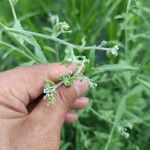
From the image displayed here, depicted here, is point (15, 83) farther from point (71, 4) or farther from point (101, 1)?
point (101, 1)

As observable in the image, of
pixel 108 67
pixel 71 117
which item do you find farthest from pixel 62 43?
pixel 71 117

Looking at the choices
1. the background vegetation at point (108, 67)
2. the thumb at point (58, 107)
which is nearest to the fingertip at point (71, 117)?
the background vegetation at point (108, 67)

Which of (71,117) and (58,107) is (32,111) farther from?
(71,117)

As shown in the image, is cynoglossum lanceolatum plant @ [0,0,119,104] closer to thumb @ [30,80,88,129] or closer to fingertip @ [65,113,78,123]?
thumb @ [30,80,88,129]

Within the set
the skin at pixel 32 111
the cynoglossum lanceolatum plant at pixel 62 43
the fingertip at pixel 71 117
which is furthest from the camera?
the fingertip at pixel 71 117

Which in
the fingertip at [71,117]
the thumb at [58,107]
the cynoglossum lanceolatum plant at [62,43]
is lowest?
the fingertip at [71,117]

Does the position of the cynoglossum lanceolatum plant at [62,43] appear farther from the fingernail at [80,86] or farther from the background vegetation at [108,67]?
the background vegetation at [108,67]
